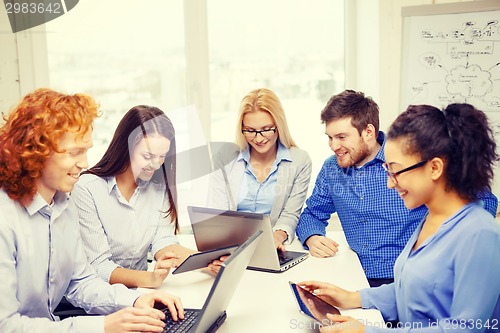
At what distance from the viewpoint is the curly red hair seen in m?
1.39

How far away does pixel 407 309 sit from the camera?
57.0 inches

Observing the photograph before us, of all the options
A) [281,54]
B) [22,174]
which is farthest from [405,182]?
[281,54]

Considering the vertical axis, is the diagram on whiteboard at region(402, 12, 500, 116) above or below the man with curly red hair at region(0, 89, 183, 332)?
Answer: above

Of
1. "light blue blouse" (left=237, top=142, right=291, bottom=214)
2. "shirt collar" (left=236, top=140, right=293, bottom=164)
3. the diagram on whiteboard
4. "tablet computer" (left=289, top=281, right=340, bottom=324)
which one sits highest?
the diagram on whiteboard

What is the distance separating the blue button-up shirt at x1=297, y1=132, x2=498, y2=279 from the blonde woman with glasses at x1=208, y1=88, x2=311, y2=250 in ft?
0.76

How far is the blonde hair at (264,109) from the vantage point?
2480 millimetres

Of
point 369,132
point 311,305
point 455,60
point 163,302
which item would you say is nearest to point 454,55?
point 455,60

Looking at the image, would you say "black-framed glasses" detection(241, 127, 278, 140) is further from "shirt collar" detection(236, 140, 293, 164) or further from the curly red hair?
the curly red hair

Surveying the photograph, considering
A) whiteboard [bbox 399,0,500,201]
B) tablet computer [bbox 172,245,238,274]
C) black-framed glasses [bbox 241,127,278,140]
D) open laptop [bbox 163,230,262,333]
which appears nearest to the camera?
open laptop [bbox 163,230,262,333]

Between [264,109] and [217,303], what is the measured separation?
1302mm

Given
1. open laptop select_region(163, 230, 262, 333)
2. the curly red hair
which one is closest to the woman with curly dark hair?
open laptop select_region(163, 230, 262, 333)

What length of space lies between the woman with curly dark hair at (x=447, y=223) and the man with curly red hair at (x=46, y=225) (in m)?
0.59

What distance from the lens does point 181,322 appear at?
142cm

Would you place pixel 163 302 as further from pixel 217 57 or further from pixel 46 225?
pixel 217 57
